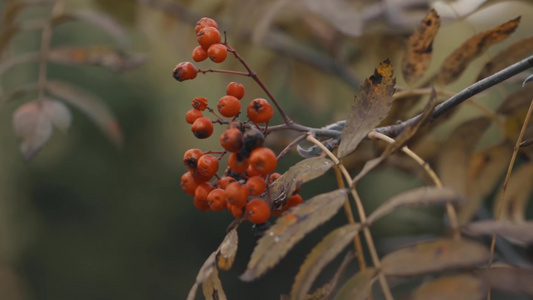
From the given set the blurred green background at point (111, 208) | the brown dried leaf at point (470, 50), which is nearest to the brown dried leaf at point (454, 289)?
the brown dried leaf at point (470, 50)

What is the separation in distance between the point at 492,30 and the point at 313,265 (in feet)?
1.23

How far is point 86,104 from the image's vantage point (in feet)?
A: 2.93

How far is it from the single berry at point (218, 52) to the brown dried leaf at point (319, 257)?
0.70ft

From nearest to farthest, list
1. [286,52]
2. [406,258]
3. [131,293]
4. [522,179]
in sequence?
[406,258]
[522,179]
[286,52]
[131,293]

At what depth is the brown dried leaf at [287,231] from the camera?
353mm

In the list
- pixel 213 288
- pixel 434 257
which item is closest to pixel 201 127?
pixel 213 288

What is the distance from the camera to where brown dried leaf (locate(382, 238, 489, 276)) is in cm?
30

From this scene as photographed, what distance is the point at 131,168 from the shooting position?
441 cm

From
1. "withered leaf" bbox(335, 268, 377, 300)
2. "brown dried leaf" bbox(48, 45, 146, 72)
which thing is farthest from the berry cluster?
"brown dried leaf" bbox(48, 45, 146, 72)

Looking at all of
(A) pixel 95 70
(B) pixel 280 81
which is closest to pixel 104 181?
(A) pixel 95 70

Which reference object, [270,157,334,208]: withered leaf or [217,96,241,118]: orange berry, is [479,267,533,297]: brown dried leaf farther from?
[217,96,241,118]: orange berry

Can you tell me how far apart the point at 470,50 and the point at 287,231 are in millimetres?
390

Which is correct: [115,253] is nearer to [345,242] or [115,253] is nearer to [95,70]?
[95,70]

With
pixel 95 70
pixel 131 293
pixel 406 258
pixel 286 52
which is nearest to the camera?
pixel 406 258
